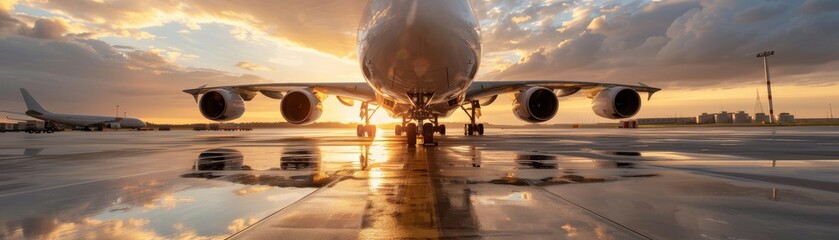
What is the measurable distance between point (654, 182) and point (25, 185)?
6.97m

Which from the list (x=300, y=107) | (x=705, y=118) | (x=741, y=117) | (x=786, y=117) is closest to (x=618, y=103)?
(x=300, y=107)

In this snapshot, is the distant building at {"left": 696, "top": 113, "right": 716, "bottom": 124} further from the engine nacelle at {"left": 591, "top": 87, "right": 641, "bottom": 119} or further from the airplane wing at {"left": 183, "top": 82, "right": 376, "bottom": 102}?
the airplane wing at {"left": 183, "top": 82, "right": 376, "bottom": 102}

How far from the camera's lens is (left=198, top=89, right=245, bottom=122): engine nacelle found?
1553 centimetres

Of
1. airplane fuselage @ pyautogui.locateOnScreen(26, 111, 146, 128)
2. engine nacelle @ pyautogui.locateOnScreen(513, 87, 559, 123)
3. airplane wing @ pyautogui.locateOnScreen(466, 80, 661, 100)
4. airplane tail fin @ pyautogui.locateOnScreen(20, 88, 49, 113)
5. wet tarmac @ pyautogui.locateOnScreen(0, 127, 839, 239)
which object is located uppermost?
airplane tail fin @ pyautogui.locateOnScreen(20, 88, 49, 113)

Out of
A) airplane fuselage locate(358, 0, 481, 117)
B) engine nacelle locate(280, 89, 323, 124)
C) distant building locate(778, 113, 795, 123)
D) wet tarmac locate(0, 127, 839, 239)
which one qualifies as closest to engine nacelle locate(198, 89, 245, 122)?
engine nacelle locate(280, 89, 323, 124)

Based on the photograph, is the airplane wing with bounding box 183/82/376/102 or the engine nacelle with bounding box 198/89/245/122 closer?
the engine nacelle with bounding box 198/89/245/122

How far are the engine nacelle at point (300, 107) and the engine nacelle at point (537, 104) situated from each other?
772 cm

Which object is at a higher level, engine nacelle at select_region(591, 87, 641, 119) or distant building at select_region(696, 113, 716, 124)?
distant building at select_region(696, 113, 716, 124)

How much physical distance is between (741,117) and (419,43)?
109 metres

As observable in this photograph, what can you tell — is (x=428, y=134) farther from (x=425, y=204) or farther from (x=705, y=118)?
(x=705, y=118)

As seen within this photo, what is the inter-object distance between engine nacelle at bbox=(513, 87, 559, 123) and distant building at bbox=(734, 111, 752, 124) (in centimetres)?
9833

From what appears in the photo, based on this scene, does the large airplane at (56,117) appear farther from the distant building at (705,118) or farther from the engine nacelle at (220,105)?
the distant building at (705,118)

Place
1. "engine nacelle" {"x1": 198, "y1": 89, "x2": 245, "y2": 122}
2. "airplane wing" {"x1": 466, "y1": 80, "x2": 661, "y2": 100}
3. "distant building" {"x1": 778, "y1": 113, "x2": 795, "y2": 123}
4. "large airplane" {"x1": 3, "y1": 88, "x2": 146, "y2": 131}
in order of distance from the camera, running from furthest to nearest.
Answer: "distant building" {"x1": 778, "y1": 113, "x2": 795, "y2": 123}, "large airplane" {"x1": 3, "y1": 88, "x2": 146, "y2": 131}, "airplane wing" {"x1": 466, "y1": 80, "x2": 661, "y2": 100}, "engine nacelle" {"x1": 198, "y1": 89, "x2": 245, "y2": 122}

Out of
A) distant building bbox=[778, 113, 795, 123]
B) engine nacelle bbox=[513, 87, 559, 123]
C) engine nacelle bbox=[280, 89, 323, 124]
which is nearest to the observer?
engine nacelle bbox=[513, 87, 559, 123]
